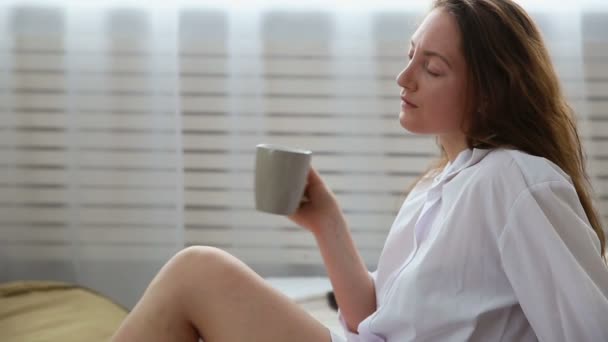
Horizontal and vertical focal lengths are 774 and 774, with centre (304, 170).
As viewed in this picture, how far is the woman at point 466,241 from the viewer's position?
87cm

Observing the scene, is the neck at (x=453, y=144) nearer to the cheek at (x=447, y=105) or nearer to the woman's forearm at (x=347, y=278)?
the cheek at (x=447, y=105)

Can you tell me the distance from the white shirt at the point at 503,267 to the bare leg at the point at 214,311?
10 cm

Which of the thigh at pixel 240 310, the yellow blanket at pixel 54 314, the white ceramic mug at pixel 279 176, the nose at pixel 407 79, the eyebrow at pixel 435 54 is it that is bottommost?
the yellow blanket at pixel 54 314

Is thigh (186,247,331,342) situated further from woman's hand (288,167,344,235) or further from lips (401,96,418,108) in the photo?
lips (401,96,418,108)

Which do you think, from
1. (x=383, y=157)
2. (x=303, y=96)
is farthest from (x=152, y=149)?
(x=383, y=157)

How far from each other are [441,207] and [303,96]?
3.32 ft

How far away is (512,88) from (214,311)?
0.48 meters

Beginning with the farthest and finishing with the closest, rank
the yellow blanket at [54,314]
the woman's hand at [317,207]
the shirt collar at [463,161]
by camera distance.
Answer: the yellow blanket at [54,314] → the woman's hand at [317,207] → the shirt collar at [463,161]

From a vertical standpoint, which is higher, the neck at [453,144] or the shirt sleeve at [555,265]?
the neck at [453,144]

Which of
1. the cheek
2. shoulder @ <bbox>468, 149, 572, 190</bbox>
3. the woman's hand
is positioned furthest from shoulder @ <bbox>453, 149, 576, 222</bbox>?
the woman's hand

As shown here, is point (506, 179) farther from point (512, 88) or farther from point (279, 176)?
point (279, 176)

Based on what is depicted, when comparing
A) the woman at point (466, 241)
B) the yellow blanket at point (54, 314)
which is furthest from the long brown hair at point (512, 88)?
the yellow blanket at point (54, 314)

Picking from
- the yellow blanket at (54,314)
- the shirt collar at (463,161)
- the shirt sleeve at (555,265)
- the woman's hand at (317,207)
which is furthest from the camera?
the yellow blanket at (54,314)

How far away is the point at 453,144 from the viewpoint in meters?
1.11
